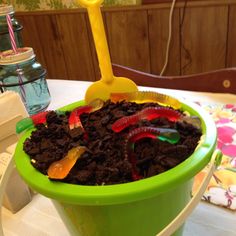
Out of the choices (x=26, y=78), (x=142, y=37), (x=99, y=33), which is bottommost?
(x=142, y=37)

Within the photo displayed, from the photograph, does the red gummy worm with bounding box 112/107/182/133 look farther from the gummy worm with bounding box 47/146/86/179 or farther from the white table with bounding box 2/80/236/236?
the white table with bounding box 2/80/236/236

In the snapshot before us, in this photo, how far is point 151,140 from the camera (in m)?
0.28

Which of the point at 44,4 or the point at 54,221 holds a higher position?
the point at 44,4

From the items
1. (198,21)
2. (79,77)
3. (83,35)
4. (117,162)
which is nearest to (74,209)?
(117,162)

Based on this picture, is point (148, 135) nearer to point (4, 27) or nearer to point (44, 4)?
point (4, 27)

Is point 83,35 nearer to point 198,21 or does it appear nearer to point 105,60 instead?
point 198,21

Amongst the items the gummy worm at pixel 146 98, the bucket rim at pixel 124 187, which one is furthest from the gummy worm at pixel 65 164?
the gummy worm at pixel 146 98

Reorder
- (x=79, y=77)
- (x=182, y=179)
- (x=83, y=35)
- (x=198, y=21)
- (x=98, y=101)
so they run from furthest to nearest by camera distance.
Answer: (x=79, y=77)
(x=83, y=35)
(x=198, y=21)
(x=98, y=101)
(x=182, y=179)

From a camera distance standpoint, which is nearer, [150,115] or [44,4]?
[150,115]

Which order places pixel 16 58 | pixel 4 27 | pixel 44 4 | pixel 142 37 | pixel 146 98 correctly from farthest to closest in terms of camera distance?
pixel 44 4
pixel 142 37
pixel 4 27
pixel 16 58
pixel 146 98

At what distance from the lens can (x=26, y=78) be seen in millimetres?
671

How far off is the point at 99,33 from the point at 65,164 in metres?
0.20

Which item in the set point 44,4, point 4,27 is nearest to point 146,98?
point 4,27

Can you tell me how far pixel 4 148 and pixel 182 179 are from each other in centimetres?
32
